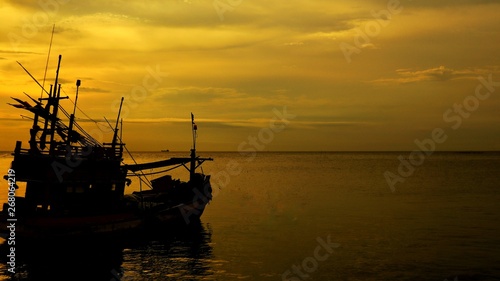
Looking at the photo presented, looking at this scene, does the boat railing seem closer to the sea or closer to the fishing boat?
the fishing boat

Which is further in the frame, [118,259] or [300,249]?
[300,249]

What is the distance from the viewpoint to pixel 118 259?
3055 centimetres

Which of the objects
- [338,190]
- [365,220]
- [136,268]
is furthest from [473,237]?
[338,190]

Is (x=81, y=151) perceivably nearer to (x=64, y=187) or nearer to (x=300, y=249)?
(x=64, y=187)

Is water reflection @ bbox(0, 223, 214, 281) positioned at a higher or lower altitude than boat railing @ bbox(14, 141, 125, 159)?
lower

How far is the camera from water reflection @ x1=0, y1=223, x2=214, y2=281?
27.1 metres

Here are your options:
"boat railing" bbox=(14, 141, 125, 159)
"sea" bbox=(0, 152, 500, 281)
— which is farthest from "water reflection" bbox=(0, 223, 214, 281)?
"boat railing" bbox=(14, 141, 125, 159)

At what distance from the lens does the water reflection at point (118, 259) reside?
89.0 ft

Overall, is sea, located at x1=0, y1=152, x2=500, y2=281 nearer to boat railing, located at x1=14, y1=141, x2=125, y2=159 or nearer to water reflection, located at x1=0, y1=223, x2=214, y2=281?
water reflection, located at x1=0, y1=223, x2=214, y2=281

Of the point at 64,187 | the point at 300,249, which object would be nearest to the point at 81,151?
the point at 64,187

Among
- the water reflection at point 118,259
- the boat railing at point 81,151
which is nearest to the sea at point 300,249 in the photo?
the water reflection at point 118,259

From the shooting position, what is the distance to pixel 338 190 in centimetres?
7756

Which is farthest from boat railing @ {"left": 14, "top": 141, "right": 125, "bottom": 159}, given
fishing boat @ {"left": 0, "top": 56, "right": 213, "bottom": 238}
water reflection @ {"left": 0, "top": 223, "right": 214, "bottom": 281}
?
water reflection @ {"left": 0, "top": 223, "right": 214, "bottom": 281}

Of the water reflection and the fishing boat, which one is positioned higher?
the fishing boat
